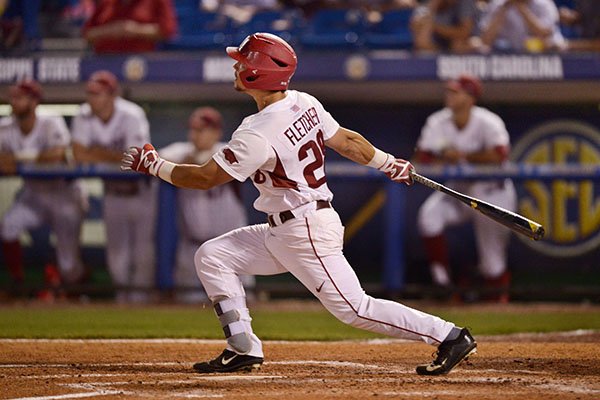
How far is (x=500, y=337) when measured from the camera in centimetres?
673

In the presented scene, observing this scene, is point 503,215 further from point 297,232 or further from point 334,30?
point 334,30

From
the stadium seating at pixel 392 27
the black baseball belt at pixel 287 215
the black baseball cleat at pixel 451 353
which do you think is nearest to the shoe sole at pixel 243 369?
the black baseball belt at pixel 287 215

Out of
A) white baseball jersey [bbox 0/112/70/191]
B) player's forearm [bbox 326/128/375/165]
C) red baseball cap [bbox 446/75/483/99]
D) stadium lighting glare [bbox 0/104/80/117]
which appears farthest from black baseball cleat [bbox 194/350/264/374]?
stadium lighting glare [bbox 0/104/80/117]

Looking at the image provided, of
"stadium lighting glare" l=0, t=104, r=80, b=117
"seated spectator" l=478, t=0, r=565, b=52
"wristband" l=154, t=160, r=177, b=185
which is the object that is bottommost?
"wristband" l=154, t=160, r=177, b=185

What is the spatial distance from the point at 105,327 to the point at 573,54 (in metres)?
4.59

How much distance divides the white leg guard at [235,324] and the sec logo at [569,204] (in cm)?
446

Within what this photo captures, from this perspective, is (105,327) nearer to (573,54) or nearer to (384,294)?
(384,294)

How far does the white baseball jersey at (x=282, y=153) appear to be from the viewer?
4676 mm

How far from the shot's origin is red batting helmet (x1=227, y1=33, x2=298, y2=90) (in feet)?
16.0

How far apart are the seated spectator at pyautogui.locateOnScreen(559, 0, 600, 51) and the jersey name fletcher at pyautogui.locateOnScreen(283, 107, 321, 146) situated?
205 inches

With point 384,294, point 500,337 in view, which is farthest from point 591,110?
point 500,337

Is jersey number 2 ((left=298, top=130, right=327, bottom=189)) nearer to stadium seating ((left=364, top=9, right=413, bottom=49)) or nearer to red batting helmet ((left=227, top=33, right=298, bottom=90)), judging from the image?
red batting helmet ((left=227, top=33, right=298, bottom=90))

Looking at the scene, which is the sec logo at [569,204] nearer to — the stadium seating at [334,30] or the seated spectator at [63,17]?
the stadium seating at [334,30]

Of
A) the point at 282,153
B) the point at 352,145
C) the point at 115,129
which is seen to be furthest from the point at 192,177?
the point at 115,129
